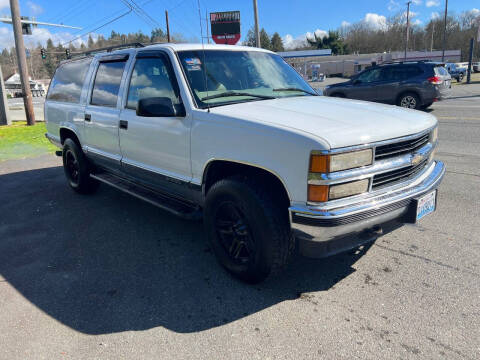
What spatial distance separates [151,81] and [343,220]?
2.45 metres

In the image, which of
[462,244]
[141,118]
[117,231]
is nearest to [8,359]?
[117,231]

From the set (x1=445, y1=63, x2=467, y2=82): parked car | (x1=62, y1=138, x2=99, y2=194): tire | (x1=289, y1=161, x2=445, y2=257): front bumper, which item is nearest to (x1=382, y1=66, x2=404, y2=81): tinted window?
(x1=62, y1=138, x2=99, y2=194): tire

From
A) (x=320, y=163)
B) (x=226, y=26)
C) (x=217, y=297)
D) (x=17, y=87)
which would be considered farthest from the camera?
(x=17, y=87)

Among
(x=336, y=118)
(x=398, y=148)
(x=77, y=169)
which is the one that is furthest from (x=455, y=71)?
(x=336, y=118)

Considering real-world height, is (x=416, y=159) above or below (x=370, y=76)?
below

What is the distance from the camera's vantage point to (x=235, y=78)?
375cm

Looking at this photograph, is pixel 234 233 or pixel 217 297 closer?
pixel 217 297

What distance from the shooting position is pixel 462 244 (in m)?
3.66

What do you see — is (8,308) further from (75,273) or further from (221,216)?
(221,216)

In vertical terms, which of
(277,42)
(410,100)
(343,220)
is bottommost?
(343,220)

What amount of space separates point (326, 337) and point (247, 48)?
3098 millimetres

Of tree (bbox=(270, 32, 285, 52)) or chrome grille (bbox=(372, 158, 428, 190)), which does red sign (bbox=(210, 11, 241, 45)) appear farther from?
tree (bbox=(270, 32, 285, 52))

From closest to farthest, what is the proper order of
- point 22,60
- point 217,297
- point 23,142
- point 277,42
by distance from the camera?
point 217,297, point 23,142, point 22,60, point 277,42

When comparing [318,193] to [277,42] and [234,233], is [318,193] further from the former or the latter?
[277,42]
